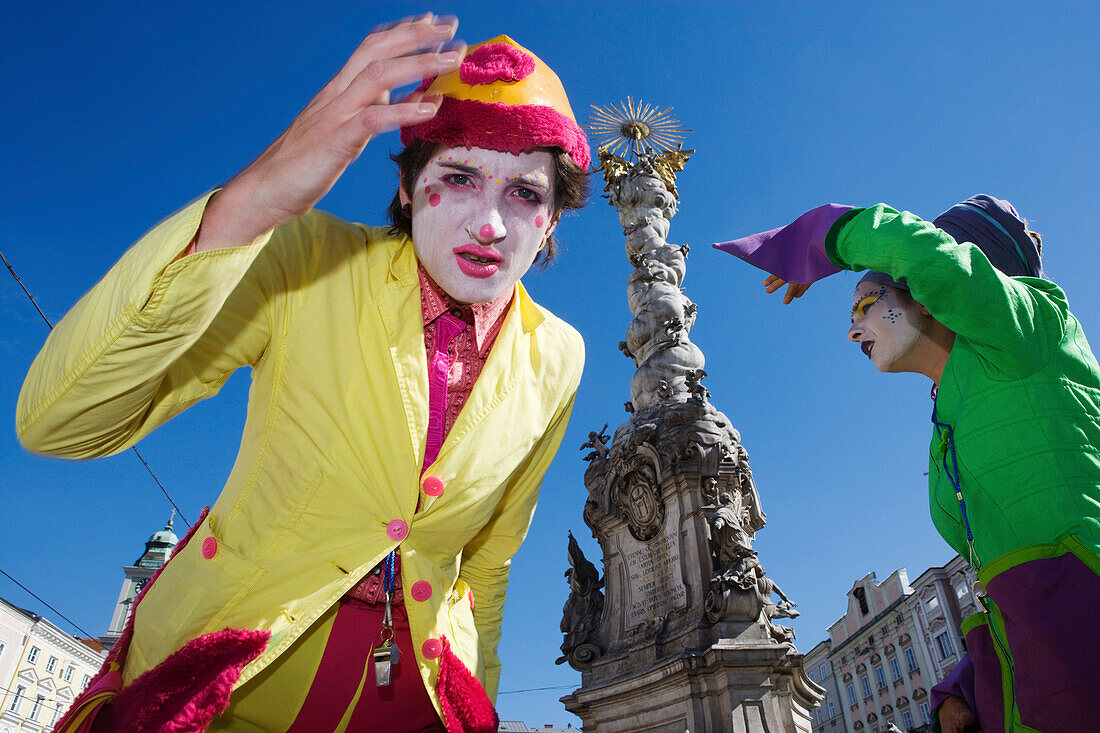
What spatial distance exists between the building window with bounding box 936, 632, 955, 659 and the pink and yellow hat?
33889mm

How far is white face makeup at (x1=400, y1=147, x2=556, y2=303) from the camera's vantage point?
186 cm

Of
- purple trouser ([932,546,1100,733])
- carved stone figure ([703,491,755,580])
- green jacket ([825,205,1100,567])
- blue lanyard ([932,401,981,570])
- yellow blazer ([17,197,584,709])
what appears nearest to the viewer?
yellow blazer ([17,197,584,709])

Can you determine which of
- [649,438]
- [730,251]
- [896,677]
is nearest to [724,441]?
[649,438]

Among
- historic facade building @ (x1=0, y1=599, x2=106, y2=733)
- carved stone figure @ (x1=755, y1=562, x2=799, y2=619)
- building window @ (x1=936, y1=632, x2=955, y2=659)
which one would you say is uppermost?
historic facade building @ (x1=0, y1=599, x2=106, y2=733)

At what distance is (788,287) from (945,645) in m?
32.9

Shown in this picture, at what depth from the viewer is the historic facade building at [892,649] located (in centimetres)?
2941

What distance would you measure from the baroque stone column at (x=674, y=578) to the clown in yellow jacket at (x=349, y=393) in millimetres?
5947

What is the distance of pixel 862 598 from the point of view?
124ft

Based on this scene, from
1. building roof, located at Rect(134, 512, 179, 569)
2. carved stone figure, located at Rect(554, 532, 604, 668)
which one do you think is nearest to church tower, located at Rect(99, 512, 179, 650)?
building roof, located at Rect(134, 512, 179, 569)

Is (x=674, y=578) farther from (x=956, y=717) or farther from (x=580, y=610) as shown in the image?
(x=956, y=717)

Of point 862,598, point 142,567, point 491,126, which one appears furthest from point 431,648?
point 142,567

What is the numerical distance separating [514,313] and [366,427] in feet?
2.24

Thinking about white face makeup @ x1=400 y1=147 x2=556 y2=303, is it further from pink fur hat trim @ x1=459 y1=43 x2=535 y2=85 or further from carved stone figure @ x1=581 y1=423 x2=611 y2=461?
carved stone figure @ x1=581 y1=423 x2=611 y2=461

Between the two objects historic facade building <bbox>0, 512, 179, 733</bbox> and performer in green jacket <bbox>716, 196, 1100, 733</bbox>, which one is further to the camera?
historic facade building <bbox>0, 512, 179, 733</bbox>
